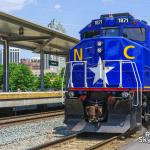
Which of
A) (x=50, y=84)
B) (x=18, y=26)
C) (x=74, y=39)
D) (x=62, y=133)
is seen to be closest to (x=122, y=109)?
(x=62, y=133)

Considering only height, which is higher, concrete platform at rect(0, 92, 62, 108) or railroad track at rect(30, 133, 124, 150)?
concrete platform at rect(0, 92, 62, 108)

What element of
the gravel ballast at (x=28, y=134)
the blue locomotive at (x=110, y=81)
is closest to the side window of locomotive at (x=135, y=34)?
the blue locomotive at (x=110, y=81)

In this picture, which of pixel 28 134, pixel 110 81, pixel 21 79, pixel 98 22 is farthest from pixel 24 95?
pixel 21 79

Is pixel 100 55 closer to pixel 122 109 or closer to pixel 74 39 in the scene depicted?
pixel 122 109

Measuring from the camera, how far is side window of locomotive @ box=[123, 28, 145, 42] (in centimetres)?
1308

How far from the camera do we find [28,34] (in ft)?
102

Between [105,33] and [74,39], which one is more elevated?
[74,39]

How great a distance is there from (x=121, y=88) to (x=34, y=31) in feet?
58.6

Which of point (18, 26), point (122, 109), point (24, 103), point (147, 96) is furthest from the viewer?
point (18, 26)

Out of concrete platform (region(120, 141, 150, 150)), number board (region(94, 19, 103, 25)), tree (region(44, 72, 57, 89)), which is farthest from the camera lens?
tree (region(44, 72, 57, 89))

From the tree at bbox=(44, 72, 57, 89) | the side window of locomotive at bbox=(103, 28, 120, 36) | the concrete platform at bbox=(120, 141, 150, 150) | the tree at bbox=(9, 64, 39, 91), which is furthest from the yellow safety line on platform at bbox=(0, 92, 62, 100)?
the tree at bbox=(44, 72, 57, 89)

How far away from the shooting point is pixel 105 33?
13258 mm

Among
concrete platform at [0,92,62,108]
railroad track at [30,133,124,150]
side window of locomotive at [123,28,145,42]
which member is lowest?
railroad track at [30,133,124,150]

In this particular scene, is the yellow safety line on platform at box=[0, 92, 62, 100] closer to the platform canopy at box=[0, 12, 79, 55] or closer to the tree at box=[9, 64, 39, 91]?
the platform canopy at box=[0, 12, 79, 55]
